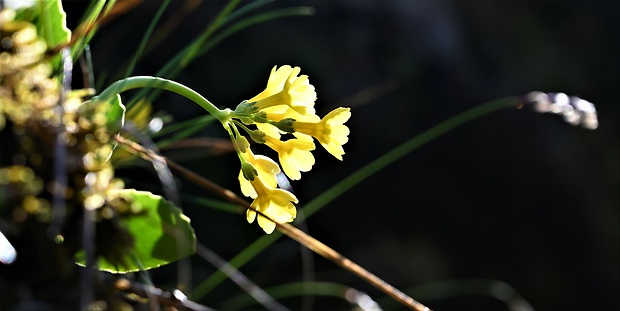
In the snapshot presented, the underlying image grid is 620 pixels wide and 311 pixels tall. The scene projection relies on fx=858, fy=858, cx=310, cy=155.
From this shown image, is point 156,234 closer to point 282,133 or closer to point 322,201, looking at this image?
point 282,133

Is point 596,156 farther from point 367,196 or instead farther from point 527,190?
point 367,196

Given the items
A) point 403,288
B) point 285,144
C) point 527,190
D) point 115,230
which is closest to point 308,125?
point 285,144

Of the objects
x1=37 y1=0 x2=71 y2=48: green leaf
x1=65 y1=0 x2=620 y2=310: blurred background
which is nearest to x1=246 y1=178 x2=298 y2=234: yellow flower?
x1=37 y1=0 x2=71 y2=48: green leaf

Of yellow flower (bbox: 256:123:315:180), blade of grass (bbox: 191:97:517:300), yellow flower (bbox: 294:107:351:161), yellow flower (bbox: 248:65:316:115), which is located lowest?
yellow flower (bbox: 256:123:315:180)

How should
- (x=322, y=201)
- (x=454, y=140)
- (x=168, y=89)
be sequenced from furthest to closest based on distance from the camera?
(x=454, y=140) → (x=322, y=201) → (x=168, y=89)

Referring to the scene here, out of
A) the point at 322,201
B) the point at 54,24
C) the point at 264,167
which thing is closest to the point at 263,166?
the point at 264,167

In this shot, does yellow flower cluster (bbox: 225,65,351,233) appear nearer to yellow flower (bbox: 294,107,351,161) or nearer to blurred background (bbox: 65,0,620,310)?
yellow flower (bbox: 294,107,351,161)

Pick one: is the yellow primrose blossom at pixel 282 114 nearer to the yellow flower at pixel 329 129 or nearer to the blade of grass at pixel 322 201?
the yellow flower at pixel 329 129
